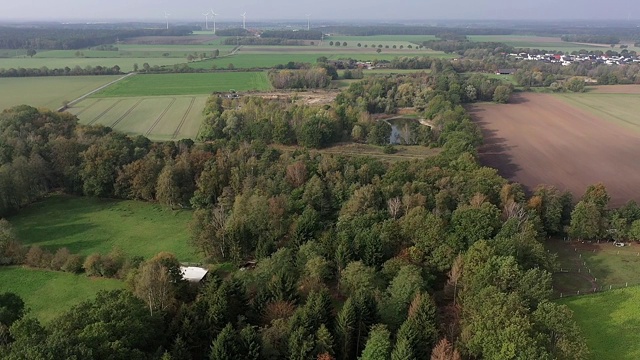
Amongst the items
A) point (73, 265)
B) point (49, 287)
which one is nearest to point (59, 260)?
point (73, 265)

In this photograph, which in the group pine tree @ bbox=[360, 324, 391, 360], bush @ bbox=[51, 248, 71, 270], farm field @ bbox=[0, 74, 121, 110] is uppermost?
farm field @ bbox=[0, 74, 121, 110]

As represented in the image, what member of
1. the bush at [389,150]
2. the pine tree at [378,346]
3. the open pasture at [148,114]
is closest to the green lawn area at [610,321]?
the pine tree at [378,346]

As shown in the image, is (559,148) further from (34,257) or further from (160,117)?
(34,257)

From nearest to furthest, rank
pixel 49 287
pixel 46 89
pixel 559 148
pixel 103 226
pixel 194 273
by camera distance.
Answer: pixel 49 287 < pixel 194 273 < pixel 103 226 < pixel 559 148 < pixel 46 89

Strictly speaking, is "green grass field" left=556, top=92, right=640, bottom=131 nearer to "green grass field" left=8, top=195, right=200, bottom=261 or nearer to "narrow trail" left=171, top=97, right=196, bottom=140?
"narrow trail" left=171, top=97, right=196, bottom=140

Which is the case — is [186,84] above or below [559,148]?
above

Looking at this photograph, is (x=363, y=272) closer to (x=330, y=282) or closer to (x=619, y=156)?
(x=330, y=282)

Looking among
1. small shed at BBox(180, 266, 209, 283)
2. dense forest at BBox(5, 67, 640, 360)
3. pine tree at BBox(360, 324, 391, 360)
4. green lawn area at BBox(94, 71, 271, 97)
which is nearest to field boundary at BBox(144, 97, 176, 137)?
green lawn area at BBox(94, 71, 271, 97)
